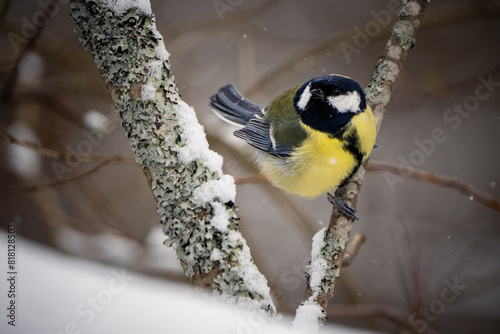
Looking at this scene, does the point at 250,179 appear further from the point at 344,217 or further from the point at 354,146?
the point at 344,217

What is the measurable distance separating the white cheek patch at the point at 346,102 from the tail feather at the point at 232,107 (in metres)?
0.49

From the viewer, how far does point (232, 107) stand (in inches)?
70.8

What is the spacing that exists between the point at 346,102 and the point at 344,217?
0.45 meters

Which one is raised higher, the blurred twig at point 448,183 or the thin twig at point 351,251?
the blurred twig at point 448,183

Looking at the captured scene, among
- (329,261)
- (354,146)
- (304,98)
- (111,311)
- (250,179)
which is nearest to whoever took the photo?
(111,311)

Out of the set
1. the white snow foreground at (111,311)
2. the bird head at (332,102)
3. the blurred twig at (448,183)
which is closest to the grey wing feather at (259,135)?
the bird head at (332,102)

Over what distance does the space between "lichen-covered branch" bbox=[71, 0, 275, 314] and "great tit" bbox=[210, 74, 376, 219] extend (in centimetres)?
49

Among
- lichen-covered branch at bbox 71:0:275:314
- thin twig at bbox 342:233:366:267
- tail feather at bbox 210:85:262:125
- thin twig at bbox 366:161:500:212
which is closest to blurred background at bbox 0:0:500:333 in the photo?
tail feather at bbox 210:85:262:125

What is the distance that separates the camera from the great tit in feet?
4.38

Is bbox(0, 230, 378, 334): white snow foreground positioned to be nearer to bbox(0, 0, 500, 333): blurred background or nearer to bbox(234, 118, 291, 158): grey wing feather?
bbox(234, 118, 291, 158): grey wing feather

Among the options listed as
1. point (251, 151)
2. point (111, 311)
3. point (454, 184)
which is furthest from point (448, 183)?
point (111, 311)

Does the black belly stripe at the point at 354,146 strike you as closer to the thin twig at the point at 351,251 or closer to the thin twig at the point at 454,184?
the thin twig at the point at 454,184

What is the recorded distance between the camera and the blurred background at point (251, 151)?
2031mm

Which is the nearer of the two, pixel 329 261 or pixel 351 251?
pixel 329 261
